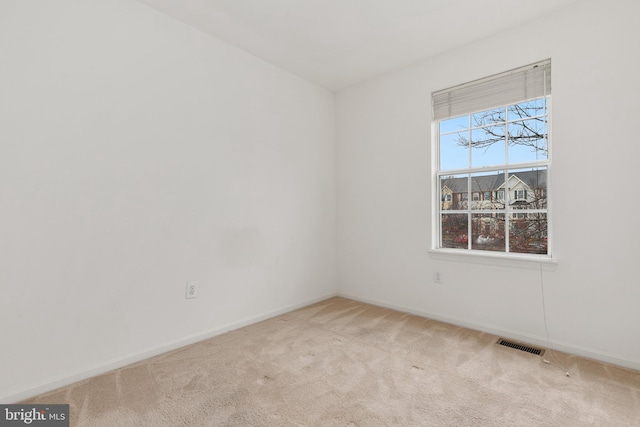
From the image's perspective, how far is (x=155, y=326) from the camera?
92.4 inches

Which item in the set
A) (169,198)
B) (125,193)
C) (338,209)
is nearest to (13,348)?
(125,193)

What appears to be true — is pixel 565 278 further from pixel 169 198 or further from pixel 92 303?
pixel 92 303

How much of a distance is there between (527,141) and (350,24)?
1844mm

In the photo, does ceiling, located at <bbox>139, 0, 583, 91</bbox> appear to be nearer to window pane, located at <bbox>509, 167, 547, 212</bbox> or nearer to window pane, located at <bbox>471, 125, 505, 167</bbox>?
window pane, located at <bbox>471, 125, 505, 167</bbox>

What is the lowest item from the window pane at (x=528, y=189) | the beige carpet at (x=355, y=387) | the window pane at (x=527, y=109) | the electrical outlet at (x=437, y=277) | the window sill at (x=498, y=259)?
the beige carpet at (x=355, y=387)

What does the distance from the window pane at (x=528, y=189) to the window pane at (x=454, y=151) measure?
46cm

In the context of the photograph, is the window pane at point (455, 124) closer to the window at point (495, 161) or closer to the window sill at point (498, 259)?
the window at point (495, 161)

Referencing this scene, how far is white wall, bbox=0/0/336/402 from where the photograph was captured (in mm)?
1822

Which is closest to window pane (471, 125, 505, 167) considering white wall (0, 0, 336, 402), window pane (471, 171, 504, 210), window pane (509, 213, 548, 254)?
window pane (471, 171, 504, 210)

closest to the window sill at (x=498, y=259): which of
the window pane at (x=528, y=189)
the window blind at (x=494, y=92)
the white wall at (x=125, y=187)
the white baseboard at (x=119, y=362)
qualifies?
the window pane at (x=528, y=189)

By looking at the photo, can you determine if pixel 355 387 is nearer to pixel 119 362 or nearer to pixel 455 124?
pixel 119 362

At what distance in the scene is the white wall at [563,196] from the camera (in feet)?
7.01

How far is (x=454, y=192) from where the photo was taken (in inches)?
121

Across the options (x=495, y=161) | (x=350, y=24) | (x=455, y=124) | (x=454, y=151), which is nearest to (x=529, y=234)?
(x=495, y=161)
